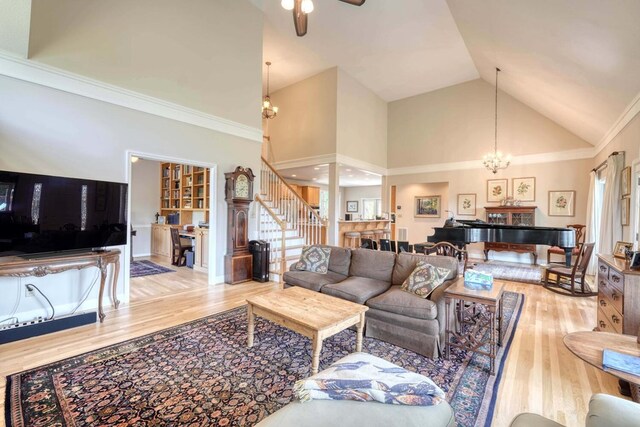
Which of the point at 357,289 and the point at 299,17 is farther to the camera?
the point at 299,17

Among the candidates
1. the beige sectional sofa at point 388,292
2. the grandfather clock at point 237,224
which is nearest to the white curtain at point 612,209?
the beige sectional sofa at point 388,292

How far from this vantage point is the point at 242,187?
5148 millimetres

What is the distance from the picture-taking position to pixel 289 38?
6.51 metres

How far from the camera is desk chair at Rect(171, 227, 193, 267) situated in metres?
6.49

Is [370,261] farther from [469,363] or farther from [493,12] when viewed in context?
[493,12]

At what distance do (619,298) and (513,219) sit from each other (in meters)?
5.64

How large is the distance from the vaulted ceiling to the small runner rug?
5.75 metres

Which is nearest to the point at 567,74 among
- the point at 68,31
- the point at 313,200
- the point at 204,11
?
the point at 204,11

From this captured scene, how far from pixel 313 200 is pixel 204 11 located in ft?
26.3

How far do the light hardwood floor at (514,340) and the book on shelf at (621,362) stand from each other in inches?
30.4

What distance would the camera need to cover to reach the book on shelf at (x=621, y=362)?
127 centimetres

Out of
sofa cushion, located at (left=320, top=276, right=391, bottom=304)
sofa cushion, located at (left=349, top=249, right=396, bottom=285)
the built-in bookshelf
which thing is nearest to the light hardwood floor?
sofa cushion, located at (left=320, top=276, right=391, bottom=304)

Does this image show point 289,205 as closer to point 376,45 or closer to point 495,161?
point 376,45

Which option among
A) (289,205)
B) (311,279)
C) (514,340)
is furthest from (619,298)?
(289,205)
